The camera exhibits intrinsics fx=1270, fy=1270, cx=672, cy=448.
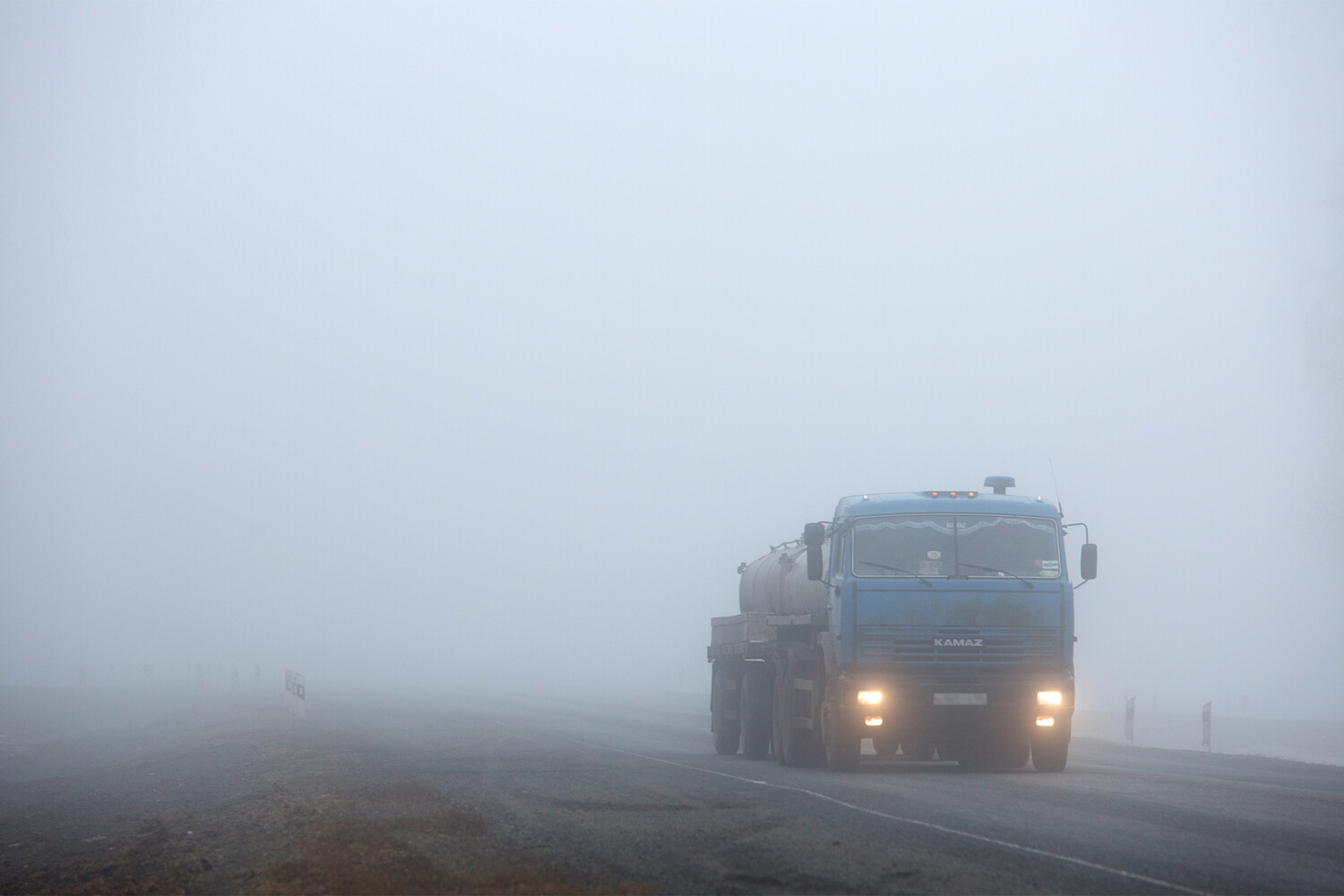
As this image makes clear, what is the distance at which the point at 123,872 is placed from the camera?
10.0m

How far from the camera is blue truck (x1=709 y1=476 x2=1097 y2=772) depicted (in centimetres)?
1585

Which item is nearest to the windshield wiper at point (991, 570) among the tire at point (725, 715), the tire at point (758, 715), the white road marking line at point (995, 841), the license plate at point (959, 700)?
the license plate at point (959, 700)

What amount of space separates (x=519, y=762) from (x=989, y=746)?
6.38 meters

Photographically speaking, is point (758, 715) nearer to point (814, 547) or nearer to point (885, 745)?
point (885, 745)

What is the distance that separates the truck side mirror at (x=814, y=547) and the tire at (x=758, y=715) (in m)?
3.54

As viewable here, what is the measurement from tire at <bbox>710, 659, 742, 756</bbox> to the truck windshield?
6.11 metres

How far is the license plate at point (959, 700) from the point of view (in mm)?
15719

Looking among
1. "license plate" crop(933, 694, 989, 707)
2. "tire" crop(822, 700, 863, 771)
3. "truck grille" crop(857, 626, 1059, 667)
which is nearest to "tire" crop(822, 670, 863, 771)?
"tire" crop(822, 700, 863, 771)

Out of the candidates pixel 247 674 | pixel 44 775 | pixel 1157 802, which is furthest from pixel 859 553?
pixel 247 674

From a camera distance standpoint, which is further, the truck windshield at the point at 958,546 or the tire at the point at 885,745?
the tire at the point at 885,745

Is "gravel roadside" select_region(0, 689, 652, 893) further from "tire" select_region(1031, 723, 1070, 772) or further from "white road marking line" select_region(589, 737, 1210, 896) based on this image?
"tire" select_region(1031, 723, 1070, 772)

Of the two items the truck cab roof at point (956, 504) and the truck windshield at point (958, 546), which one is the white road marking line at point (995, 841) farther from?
the truck cab roof at point (956, 504)

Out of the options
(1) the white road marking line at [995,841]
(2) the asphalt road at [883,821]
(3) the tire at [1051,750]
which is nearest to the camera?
(1) the white road marking line at [995,841]

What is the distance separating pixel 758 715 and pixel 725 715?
195 cm
